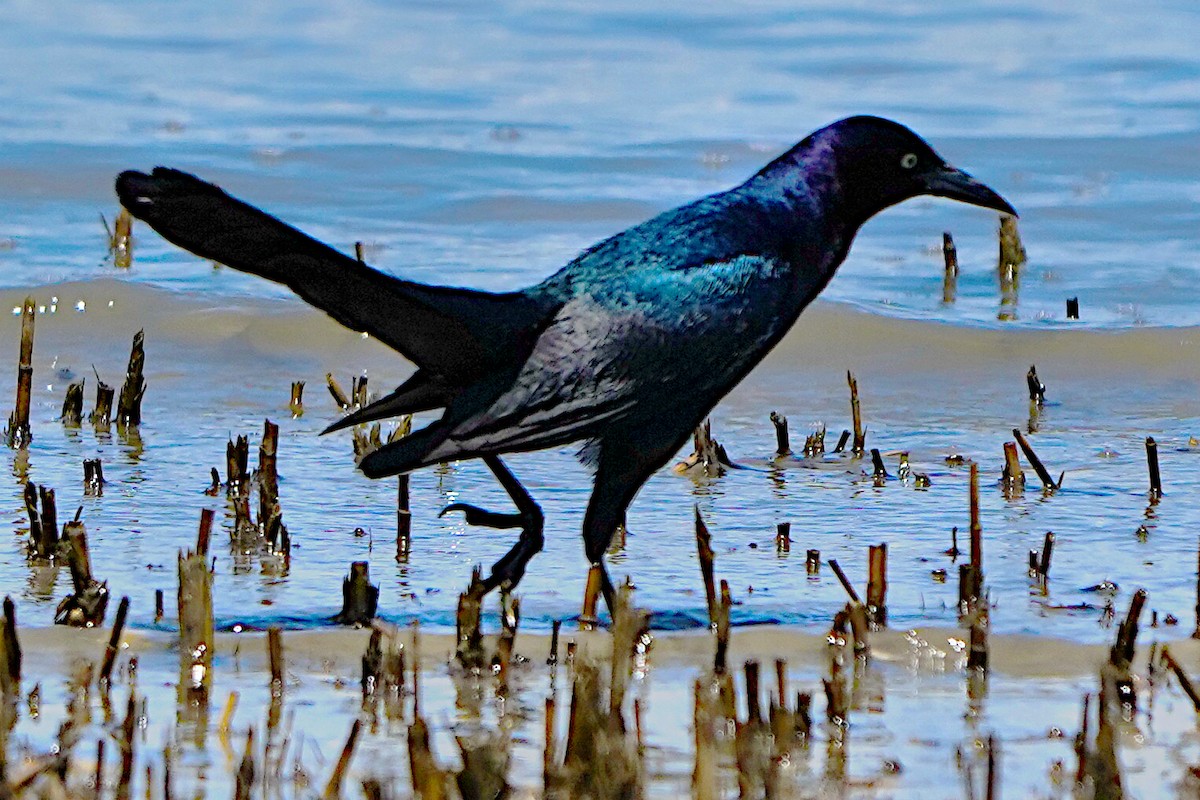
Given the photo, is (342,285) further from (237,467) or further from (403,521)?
(237,467)

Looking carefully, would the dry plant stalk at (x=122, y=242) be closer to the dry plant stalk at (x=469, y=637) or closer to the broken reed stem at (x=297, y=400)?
the broken reed stem at (x=297, y=400)

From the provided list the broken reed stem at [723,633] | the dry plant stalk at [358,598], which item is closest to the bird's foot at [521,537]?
the dry plant stalk at [358,598]

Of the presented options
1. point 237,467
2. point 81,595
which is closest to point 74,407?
point 237,467

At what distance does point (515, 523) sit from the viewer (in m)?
5.17

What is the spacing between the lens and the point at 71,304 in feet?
30.2

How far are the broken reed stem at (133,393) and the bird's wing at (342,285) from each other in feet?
8.22

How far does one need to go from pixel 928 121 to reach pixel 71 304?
6443mm

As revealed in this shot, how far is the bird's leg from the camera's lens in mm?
5004

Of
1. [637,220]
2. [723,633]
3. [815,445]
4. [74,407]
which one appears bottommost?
[723,633]

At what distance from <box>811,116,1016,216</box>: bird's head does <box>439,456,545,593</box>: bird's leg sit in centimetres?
109

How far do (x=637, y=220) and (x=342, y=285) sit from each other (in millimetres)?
6960

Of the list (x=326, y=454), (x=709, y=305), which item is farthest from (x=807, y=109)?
(x=709, y=305)

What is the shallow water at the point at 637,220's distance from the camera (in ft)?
17.0

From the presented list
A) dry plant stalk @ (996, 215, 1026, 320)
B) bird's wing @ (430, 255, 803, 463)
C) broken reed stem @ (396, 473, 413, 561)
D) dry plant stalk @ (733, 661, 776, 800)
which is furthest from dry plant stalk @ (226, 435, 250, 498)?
dry plant stalk @ (996, 215, 1026, 320)
